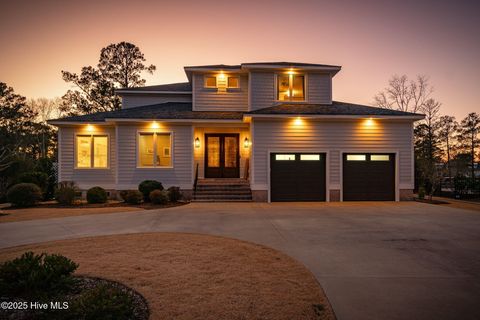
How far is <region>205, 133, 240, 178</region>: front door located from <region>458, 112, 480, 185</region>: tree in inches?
1469

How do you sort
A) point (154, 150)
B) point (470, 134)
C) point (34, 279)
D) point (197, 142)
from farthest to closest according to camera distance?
point (470, 134)
point (197, 142)
point (154, 150)
point (34, 279)

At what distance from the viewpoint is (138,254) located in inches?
201

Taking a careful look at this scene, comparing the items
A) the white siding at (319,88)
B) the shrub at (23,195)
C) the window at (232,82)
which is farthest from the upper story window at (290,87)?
the shrub at (23,195)

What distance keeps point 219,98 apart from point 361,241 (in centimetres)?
1202

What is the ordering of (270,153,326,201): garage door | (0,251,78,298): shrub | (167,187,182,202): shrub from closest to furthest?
(0,251,78,298): shrub
(167,187,182,202): shrub
(270,153,326,201): garage door

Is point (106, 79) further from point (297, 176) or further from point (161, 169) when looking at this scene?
point (297, 176)

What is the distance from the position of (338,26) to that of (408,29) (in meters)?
4.97

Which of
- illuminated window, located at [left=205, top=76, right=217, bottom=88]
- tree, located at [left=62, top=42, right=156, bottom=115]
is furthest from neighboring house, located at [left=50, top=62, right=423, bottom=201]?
tree, located at [left=62, top=42, right=156, bottom=115]

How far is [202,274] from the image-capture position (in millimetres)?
4090

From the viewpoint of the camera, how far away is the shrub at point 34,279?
127 inches

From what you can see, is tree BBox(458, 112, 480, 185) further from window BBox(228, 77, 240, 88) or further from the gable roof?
window BBox(228, 77, 240, 88)

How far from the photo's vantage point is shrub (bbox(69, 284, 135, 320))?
2.56 m

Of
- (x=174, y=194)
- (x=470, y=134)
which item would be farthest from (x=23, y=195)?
(x=470, y=134)

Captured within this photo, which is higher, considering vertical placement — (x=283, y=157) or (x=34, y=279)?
(x=283, y=157)
